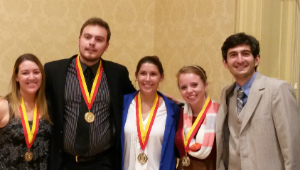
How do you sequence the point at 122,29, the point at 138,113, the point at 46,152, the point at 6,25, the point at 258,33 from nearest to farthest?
the point at 46,152 → the point at 138,113 → the point at 258,33 → the point at 6,25 → the point at 122,29

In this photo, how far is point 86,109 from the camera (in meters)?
2.83

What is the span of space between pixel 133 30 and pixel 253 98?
2.63 m

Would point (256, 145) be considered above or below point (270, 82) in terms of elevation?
below

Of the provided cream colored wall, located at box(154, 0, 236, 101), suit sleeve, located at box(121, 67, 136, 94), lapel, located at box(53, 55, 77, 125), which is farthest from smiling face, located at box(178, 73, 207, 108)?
cream colored wall, located at box(154, 0, 236, 101)

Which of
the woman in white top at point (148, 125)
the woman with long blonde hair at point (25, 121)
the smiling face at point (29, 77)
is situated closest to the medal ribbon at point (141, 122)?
the woman in white top at point (148, 125)

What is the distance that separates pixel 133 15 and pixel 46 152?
2548mm

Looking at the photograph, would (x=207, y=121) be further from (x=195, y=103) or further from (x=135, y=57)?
(x=135, y=57)

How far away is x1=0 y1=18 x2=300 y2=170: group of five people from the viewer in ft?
A: 8.43

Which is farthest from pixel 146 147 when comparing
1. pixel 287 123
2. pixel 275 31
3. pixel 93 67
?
pixel 275 31

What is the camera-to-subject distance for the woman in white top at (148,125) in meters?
2.87

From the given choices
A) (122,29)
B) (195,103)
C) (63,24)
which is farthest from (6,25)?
(195,103)

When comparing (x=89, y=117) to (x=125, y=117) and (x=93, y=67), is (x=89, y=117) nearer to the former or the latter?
(x=125, y=117)

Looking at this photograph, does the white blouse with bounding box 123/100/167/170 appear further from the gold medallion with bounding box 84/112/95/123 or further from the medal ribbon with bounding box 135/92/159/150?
the gold medallion with bounding box 84/112/95/123

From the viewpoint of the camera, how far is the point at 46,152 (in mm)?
2795
